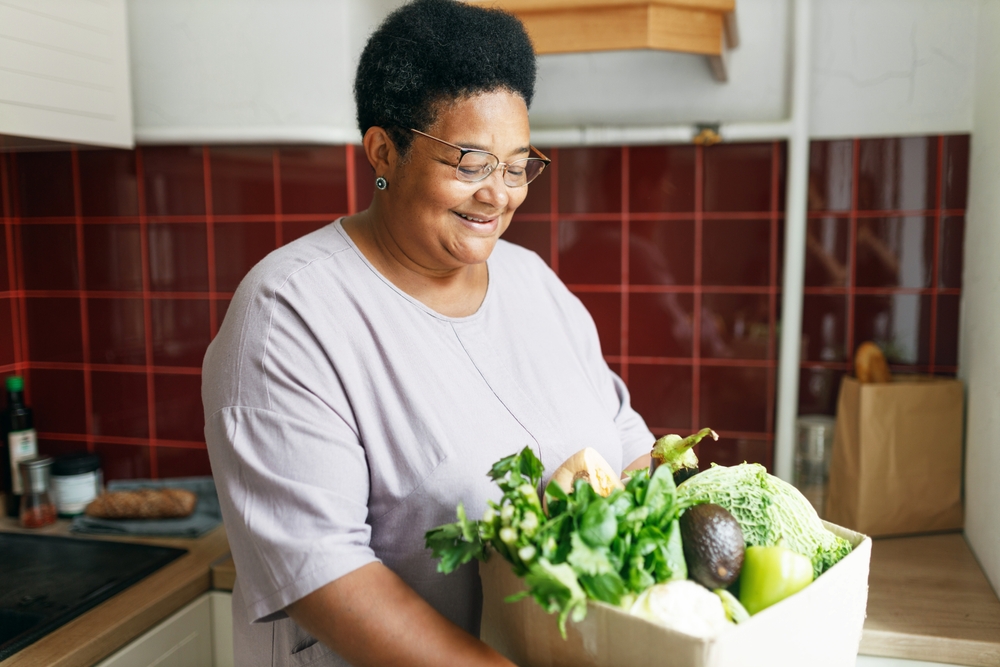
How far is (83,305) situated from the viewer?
2.01 m

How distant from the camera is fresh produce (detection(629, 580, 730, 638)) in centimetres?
61

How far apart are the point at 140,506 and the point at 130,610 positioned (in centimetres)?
42

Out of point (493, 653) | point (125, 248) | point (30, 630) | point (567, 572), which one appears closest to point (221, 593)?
point (30, 630)

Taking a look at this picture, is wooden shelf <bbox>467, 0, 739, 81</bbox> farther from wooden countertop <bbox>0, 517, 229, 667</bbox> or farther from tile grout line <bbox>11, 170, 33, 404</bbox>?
tile grout line <bbox>11, 170, 33, 404</bbox>

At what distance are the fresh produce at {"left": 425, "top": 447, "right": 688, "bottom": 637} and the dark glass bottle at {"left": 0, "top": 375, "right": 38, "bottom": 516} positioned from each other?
1614 millimetres

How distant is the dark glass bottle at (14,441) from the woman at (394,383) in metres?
1.23

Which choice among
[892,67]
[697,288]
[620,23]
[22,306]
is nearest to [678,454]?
[620,23]

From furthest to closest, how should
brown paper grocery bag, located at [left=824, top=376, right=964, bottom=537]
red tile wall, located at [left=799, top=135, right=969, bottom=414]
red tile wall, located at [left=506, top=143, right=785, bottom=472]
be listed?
red tile wall, located at [left=506, top=143, right=785, bottom=472]
red tile wall, located at [left=799, top=135, right=969, bottom=414]
brown paper grocery bag, located at [left=824, top=376, right=964, bottom=537]

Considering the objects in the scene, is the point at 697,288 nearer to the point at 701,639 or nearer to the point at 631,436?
the point at 631,436

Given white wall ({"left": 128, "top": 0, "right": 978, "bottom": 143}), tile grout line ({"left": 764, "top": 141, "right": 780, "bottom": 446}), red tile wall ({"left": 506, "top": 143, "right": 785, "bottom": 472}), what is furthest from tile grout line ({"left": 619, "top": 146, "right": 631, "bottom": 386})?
tile grout line ({"left": 764, "top": 141, "right": 780, "bottom": 446})

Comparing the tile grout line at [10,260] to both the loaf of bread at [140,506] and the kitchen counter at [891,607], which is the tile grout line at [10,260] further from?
the kitchen counter at [891,607]

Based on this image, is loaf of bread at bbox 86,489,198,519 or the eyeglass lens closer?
the eyeglass lens

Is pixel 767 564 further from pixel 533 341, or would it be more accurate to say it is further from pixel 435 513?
pixel 533 341

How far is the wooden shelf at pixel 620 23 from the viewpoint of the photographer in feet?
4.86
